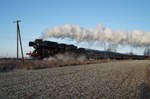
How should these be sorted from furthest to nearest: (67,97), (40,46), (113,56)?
1. (113,56)
2. (40,46)
3. (67,97)

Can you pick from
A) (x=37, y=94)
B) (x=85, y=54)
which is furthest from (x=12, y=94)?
(x=85, y=54)

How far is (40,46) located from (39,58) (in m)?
1.81

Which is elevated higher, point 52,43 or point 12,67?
point 52,43

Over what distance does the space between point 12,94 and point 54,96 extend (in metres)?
1.52

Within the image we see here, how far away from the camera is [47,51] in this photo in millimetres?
22078

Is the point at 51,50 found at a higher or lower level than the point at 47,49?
lower

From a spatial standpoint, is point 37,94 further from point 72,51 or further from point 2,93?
point 72,51

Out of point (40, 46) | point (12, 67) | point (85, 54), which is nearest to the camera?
point (12, 67)

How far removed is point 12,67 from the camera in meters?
14.8

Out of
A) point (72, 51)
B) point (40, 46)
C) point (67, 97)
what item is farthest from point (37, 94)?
point (72, 51)

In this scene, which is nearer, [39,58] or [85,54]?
[39,58]

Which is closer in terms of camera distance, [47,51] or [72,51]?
[47,51]

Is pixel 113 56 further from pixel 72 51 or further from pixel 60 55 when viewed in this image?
pixel 60 55

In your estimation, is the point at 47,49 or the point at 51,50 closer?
the point at 47,49
